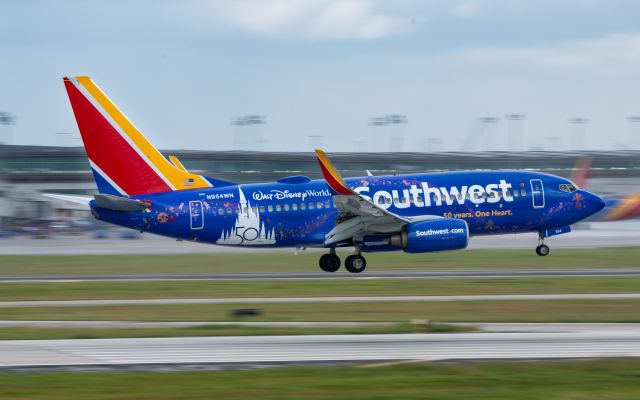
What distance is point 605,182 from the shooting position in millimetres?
117250

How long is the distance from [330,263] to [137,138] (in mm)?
10353

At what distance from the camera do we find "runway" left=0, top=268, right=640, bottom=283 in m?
38.9

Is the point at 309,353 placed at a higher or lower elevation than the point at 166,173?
lower

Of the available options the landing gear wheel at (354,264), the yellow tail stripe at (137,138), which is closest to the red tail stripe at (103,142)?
the yellow tail stripe at (137,138)

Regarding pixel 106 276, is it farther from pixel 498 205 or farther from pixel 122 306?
pixel 498 205

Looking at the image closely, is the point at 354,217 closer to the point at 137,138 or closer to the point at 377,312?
the point at 137,138

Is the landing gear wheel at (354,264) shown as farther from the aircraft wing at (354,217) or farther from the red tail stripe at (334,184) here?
the red tail stripe at (334,184)

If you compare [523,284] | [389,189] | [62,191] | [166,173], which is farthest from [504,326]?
[62,191]

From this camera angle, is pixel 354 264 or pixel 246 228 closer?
pixel 354 264

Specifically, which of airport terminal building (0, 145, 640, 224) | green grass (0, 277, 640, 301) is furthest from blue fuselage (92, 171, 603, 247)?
airport terminal building (0, 145, 640, 224)

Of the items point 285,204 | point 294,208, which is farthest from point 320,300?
point 285,204

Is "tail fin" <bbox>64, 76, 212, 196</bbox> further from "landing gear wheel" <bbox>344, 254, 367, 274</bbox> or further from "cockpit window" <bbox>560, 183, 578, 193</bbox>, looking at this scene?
"cockpit window" <bbox>560, 183, 578, 193</bbox>

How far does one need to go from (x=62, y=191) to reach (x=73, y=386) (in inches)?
3984

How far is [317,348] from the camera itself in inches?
812
